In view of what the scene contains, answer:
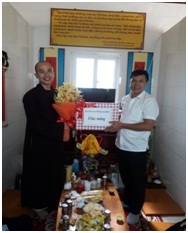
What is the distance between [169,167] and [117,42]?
67.2 inches

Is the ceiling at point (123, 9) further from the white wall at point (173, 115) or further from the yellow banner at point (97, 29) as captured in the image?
the white wall at point (173, 115)

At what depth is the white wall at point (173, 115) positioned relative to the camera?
6.23 ft

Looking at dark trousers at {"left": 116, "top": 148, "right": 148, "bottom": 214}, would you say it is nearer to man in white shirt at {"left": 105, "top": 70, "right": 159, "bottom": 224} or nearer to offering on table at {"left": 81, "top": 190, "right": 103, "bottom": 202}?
man in white shirt at {"left": 105, "top": 70, "right": 159, "bottom": 224}

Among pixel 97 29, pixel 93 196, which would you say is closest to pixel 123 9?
pixel 97 29

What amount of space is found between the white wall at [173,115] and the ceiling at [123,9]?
0.71 ft

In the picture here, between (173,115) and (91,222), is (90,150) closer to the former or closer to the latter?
(91,222)

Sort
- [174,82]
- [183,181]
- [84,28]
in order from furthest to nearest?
[84,28] < [174,82] < [183,181]

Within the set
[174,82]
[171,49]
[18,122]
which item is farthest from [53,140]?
[171,49]

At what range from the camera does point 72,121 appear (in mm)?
1423

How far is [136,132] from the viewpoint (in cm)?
157

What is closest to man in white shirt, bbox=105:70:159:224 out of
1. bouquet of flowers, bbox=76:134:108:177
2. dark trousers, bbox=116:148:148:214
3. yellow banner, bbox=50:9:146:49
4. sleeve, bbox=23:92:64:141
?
dark trousers, bbox=116:148:148:214

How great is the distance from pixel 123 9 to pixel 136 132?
170 cm

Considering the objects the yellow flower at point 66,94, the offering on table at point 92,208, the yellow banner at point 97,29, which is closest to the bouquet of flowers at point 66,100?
the yellow flower at point 66,94

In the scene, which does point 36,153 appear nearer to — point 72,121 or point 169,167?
point 72,121
